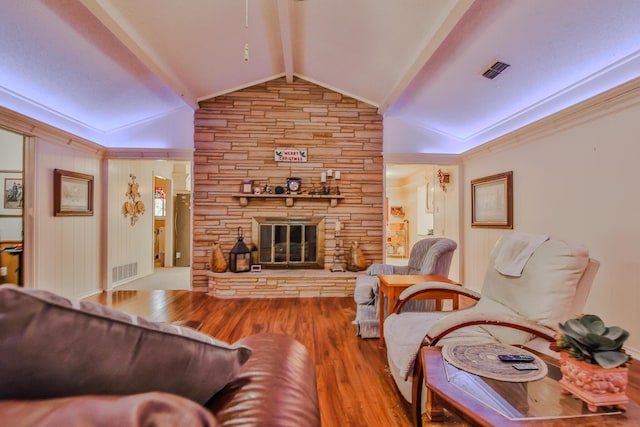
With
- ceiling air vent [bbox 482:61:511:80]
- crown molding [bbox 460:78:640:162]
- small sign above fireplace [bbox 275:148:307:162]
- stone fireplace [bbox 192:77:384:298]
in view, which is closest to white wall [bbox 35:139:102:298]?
stone fireplace [bbox 192:77:384:298]

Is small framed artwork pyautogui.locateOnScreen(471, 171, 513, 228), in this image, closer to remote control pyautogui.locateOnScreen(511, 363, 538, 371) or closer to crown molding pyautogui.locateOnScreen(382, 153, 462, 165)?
crown molding pyautogui.locateOnScreen(382, 153, 462, 165)

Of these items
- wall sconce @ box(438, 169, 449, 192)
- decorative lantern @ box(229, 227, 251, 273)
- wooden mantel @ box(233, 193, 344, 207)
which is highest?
wall sconce @ box(438, 169, 449, 192)

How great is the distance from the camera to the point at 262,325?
9.69 feet

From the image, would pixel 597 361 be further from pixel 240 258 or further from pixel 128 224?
pixel 128 224

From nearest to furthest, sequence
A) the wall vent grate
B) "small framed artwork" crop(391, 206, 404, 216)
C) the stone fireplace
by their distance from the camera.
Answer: the stone fireplace < the wall vent grate < "small framed artwork" crop(391, 206, 404, 216)

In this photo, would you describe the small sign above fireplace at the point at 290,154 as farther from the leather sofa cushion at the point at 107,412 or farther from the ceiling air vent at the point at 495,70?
the leather sofa cushion at the point at 107,412

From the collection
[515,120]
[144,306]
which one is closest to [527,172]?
[515,120]

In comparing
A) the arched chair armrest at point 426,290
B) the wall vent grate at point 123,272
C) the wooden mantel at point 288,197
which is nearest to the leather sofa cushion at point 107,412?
Answer: the arched chair armrest at point 426,290

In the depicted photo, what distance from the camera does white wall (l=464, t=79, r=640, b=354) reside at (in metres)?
2.18

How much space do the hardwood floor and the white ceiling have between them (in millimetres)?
2431

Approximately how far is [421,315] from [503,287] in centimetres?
59

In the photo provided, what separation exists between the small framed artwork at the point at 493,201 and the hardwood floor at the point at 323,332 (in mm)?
2217

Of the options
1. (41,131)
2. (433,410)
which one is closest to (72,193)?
(41,131)

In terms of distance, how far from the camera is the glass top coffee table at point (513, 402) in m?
0.84
